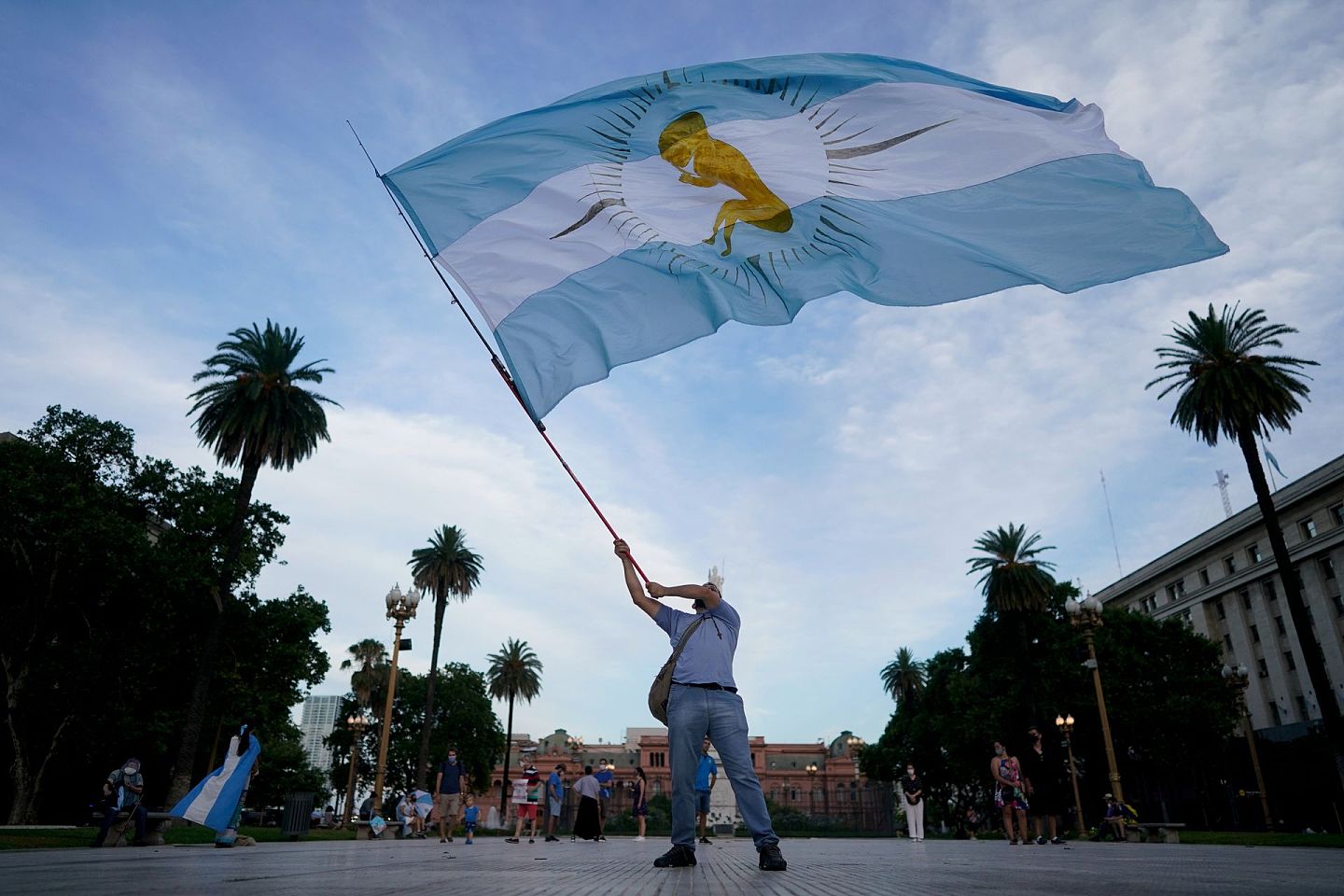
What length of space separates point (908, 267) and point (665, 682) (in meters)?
3.35

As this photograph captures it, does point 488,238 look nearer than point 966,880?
No

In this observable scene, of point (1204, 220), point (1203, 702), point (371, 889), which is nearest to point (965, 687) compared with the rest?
point (1203, 702)

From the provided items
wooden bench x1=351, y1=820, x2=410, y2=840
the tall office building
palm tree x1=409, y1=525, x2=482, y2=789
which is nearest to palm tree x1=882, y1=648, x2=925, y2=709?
the tall office building

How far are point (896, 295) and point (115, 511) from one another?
2967 centimetres

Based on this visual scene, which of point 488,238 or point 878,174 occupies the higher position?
point 878,174

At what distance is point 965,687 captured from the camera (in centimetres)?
4200

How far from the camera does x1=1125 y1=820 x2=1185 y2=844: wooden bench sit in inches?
671

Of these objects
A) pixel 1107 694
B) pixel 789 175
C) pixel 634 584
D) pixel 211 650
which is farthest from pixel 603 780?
pixel 1107 694

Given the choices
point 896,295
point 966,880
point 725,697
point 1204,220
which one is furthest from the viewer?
point 896,295

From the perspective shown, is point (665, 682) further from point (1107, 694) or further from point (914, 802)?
point (1107, 694)

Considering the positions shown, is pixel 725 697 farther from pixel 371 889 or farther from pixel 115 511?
pixel 115 511

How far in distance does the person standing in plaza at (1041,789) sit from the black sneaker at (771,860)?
10.9 metres

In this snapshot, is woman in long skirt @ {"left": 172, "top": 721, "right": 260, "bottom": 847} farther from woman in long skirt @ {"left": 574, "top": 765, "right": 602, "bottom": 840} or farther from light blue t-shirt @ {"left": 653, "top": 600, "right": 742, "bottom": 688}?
light blue t-shirt @ {"left": 653, "top": 600, "right": 742, "bottom": 688}

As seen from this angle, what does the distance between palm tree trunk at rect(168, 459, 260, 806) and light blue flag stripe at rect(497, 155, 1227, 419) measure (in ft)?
84.3
